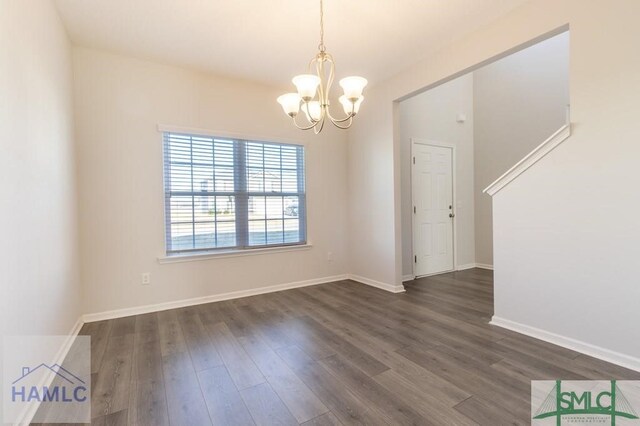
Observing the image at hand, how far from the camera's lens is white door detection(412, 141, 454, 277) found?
15.3 feet

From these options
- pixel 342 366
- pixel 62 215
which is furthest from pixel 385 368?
pixel 62 215

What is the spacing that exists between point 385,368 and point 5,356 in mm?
2091

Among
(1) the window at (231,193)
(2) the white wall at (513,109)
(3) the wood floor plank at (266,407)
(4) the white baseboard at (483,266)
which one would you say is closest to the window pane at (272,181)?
(1) the window at (231,193)

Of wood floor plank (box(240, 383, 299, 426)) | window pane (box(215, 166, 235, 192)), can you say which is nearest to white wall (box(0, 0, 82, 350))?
wood floor plank (box(240, 383, 299, 426))

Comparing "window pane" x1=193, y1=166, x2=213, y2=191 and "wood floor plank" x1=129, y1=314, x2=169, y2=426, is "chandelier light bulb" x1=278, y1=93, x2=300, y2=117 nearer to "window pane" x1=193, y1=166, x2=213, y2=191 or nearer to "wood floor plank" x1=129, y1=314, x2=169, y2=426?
"window pane" x1=193, y1=166, x2=213, y2=191

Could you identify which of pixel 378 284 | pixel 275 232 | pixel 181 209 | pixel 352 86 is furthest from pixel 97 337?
pixel 378 284

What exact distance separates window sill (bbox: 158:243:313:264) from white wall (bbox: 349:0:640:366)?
2.50 metres

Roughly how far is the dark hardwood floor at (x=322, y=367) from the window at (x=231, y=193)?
92cm

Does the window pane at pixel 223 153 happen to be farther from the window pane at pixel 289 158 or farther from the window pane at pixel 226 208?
the window pane at pixel 289 158

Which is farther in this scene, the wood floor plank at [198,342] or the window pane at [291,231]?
the window pane at [291,231]

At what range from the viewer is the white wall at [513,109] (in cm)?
438

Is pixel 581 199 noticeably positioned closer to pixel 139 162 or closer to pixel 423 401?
pixel 423 401

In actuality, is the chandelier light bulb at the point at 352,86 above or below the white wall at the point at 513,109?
below

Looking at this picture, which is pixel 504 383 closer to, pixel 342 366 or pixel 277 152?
pixel 342 366
